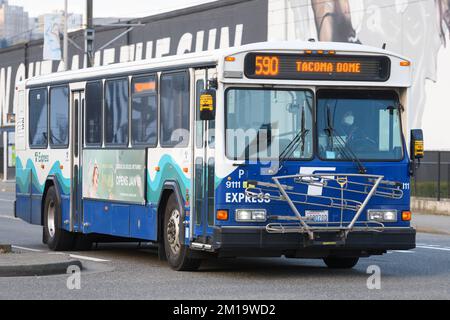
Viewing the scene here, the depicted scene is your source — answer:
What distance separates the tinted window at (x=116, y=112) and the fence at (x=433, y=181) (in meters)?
16.9

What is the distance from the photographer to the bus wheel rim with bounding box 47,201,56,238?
20891 millimetres

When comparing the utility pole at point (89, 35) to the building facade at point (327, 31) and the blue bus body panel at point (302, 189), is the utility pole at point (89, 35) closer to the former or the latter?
the building facade at point (327, 31)

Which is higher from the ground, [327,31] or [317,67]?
[327,31]

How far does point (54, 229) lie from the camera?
20766 millimetres

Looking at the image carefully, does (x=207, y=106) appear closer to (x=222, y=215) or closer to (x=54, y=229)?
(x=222, y=215)

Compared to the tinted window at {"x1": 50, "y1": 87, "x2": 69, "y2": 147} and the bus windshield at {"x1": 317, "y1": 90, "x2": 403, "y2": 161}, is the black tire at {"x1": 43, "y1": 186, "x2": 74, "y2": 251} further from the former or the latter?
the bus windshield at {"x1": 317, "y1": 90, "x2": 403, "y2": 161}

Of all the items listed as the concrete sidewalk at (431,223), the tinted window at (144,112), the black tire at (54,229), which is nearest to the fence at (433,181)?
the concrete sidewalk at (431,223)

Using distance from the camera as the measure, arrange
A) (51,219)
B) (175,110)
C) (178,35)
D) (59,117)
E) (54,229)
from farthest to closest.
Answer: (178,35)
(51,219)
(59,117)
(54,229)
(175,110)

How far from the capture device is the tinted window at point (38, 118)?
21562 millimetres

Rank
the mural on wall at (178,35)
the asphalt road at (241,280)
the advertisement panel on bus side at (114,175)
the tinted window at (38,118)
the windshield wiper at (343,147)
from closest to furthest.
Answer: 1. the asphalt road at (241,280)
2. the windshield wiper at (343,147)
3. the advertisement panel on bus side at (114,175)
4. the tinted window at (38,118)
5. the mural on wall at (178,35)

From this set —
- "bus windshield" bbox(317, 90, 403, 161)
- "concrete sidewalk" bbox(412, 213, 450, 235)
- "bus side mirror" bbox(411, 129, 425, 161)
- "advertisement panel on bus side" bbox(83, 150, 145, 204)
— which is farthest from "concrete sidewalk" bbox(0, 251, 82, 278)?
"concrete sidewalk" bbox(412, 213, 450, 235)

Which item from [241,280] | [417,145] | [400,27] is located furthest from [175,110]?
[400,27]

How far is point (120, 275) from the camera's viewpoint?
1584 centimetres

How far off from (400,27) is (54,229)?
74.6ft
